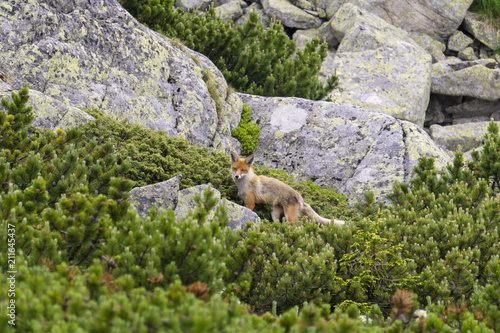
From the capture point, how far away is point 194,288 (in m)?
3.58

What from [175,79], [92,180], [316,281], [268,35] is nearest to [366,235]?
[316,281]

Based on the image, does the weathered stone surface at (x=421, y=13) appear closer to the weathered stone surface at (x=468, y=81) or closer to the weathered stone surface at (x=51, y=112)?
the weathered stone surface at (x=468, y=81)

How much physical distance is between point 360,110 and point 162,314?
12.2 meters

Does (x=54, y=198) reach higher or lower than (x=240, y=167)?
higher

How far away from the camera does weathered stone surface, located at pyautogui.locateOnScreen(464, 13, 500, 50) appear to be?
79.1 ft

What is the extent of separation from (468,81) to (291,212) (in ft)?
54.1

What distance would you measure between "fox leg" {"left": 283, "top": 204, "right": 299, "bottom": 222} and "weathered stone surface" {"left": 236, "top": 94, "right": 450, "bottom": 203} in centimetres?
350

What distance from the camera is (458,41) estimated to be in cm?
2423

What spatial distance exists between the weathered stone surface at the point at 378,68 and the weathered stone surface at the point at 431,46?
2034mm

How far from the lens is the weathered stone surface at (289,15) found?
2297cm

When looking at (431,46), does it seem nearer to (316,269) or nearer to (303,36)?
(303,36)

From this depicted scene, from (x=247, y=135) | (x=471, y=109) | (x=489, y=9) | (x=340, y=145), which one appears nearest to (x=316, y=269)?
(x=340, y=145)

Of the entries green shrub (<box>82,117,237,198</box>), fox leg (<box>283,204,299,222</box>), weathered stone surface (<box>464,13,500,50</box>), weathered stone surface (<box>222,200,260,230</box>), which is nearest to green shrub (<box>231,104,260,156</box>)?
green shrub (<box>82,117,237,198</box>)

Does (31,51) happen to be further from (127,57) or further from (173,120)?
(173,120)
